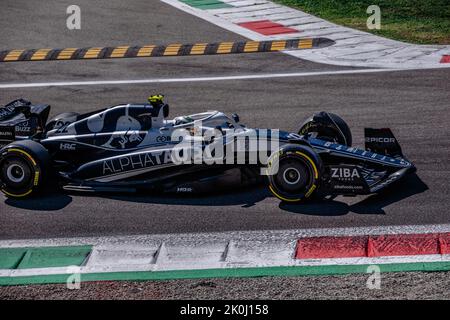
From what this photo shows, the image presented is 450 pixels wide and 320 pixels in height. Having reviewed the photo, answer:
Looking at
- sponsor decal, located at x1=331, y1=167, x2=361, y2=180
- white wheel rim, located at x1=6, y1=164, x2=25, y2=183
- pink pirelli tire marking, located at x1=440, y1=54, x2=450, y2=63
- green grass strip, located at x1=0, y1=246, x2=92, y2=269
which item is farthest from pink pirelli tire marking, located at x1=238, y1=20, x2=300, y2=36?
green grass strip, located at x1=0, y1=246, x2=92, y2=269

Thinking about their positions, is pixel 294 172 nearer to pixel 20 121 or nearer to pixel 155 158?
pixel 155 158

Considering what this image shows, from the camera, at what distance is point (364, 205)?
1361 cm

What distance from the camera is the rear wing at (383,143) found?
47.2 ft

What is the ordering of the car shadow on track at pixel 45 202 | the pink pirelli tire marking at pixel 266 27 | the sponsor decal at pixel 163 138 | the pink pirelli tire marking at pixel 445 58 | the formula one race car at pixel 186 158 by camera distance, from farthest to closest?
the pink pirelli tire marking at pixel 266 27
the pink pirelli tire marking at pixel 445 58
the sponsor decal at pixel 163 138
the car shadow on track at pixel 45 202
the formula one race car at pixel 186 158

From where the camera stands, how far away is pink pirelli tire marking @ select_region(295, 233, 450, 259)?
12.1m

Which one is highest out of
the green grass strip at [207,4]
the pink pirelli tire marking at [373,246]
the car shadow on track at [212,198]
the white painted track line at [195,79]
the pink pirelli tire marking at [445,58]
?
the green grass strip at [207,4]

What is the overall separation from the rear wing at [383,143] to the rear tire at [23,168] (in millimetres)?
5033

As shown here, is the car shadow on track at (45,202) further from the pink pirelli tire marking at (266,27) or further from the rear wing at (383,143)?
the pink pirelli tire marking at (266,27)

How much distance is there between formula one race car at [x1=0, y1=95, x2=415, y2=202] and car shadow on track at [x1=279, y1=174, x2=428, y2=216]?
0.62 feet

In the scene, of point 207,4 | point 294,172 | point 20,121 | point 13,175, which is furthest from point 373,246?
point 207,4

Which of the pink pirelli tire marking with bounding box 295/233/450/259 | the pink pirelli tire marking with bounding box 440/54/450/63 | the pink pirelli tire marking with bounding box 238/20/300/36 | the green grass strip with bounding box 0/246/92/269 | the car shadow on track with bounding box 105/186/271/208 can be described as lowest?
the green grass strip with bounding box 0/246/92/269

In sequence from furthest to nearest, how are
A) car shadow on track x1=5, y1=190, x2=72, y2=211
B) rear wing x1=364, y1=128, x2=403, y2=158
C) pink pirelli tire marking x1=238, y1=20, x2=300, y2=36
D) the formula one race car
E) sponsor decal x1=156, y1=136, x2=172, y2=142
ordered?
1. pink pirelli tire marking x1=238, y1=20, x2=300, y2=36
2. rear wing x1=364, y1=128, x2=403, y2=158
3. sponsor decal x1=156, y1=136, x2=172, y2=142
4. car shadow on track x1=5, y1=190, x2=72, y2=211
5. the formula one race car

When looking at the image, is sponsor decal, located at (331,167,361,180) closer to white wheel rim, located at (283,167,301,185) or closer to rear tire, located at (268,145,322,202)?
rear tire, located at (268,145,322,202)

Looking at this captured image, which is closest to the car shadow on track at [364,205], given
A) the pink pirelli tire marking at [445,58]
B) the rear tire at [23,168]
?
the rear tire at [23,168]
